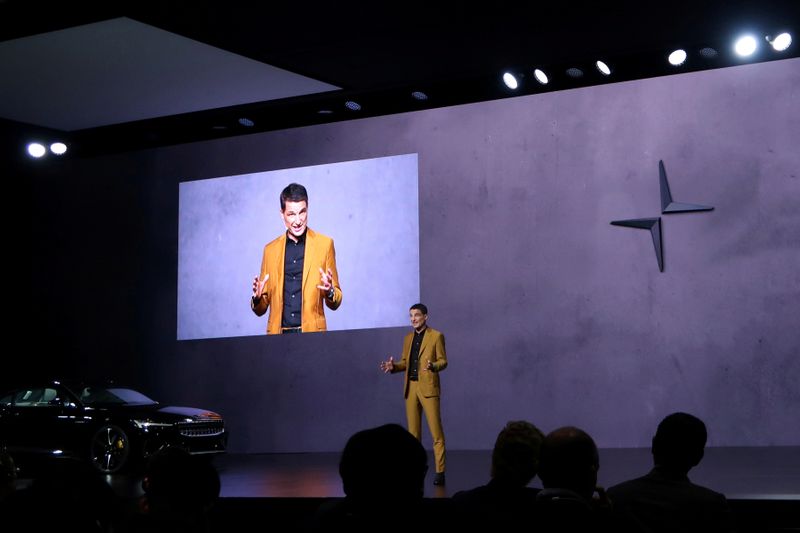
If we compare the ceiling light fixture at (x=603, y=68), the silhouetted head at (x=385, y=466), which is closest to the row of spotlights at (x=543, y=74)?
the ceiling light fixture at (x=603, y=68)

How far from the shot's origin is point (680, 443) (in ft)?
8.28

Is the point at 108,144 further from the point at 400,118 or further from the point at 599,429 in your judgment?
the point at 599,429

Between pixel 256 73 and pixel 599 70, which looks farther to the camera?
pixel 256 73

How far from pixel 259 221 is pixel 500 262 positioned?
3021 millimetres

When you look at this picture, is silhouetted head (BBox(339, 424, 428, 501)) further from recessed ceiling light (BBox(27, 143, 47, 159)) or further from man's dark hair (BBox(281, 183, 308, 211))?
man's dark hair (BBox(281, 183, 308, 211))

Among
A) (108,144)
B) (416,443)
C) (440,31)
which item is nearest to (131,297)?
(108,144)

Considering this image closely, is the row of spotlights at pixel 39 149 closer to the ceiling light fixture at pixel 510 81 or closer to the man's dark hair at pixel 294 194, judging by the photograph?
the man's dark hair at pixel 294 194

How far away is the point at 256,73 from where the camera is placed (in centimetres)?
865

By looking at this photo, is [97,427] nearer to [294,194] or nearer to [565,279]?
[294,194]

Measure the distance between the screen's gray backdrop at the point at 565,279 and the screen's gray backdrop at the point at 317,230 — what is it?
0.46 ft

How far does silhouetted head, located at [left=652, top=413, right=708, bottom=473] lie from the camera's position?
8.27 ft

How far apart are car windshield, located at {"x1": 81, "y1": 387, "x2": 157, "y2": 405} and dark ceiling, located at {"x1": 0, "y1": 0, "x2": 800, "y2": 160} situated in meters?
3.18

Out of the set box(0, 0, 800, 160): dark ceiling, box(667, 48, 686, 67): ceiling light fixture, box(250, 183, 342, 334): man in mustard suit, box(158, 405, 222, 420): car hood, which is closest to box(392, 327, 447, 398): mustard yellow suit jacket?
box(0, 0, 800, 160): dark ceiling

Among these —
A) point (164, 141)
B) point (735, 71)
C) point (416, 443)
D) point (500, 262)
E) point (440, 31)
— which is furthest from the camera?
point (500, 262)
